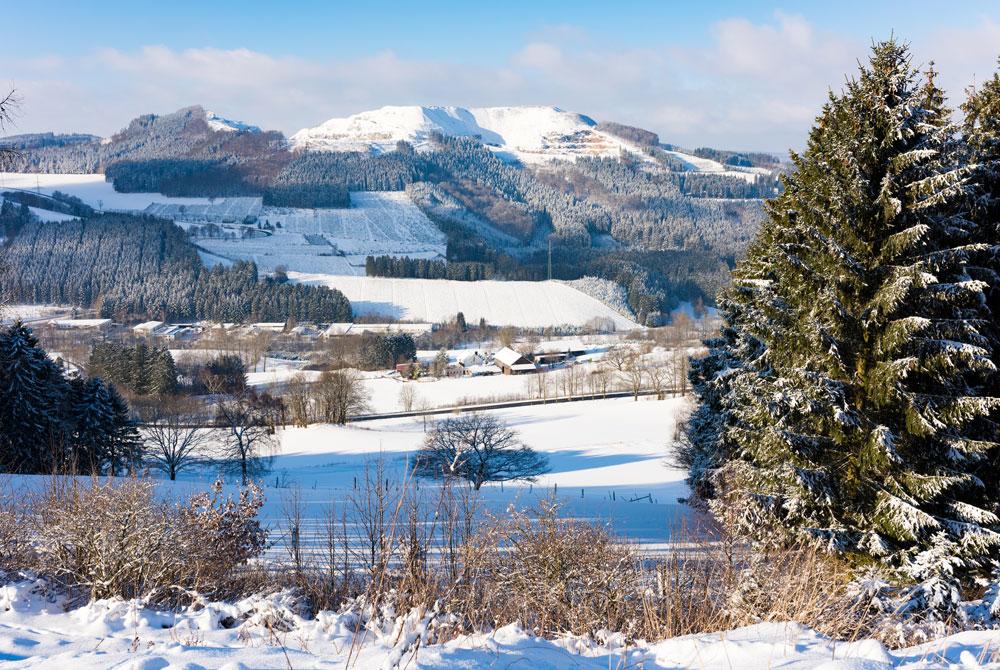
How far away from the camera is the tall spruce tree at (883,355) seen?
7.64 meters

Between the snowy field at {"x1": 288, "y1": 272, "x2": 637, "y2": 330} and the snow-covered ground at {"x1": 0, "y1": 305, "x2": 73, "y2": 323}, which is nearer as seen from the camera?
the snow-covered ground at {"x1": 0, "y1": 305, "x2": 73, "y2": 323}

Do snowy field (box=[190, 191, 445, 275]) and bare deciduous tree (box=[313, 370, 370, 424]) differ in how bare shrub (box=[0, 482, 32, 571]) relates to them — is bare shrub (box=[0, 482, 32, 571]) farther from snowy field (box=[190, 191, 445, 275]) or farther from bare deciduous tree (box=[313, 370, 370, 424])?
snowy field (box=[190, 191, 445, 275])

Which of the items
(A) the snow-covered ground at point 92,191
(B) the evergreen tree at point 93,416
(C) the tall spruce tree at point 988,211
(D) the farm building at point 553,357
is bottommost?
(D) the farm building at point 553,357

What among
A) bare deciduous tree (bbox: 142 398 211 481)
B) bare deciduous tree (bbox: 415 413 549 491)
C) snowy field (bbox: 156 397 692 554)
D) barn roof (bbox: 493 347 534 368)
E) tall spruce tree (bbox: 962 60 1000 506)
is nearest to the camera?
tall spruce tree (bbox: 962 60 1000 506)

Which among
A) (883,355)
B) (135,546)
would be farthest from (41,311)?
(883,355)

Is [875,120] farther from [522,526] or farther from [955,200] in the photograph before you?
[522,526]

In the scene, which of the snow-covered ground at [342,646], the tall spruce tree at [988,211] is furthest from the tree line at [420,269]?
the snow-covered ground at [342,646]

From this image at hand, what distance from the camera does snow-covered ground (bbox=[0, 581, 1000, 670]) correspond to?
347 cm

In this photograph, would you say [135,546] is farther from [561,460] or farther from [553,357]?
[553,357]

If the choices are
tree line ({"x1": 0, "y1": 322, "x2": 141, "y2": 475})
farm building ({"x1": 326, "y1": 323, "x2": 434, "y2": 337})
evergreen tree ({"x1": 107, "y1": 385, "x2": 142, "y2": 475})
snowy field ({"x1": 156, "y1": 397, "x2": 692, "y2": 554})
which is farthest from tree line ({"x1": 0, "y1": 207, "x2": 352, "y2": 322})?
tree line ({"x1": 0, "y1": 322, "x2": 141, "y2": 475})

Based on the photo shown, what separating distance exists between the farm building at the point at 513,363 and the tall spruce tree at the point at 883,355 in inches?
2423

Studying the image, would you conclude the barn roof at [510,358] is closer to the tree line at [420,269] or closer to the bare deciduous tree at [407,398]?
the bare deciduous tree at [407,398]

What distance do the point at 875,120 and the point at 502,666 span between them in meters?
8.34

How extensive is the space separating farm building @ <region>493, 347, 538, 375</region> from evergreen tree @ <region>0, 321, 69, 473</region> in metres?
51.1
